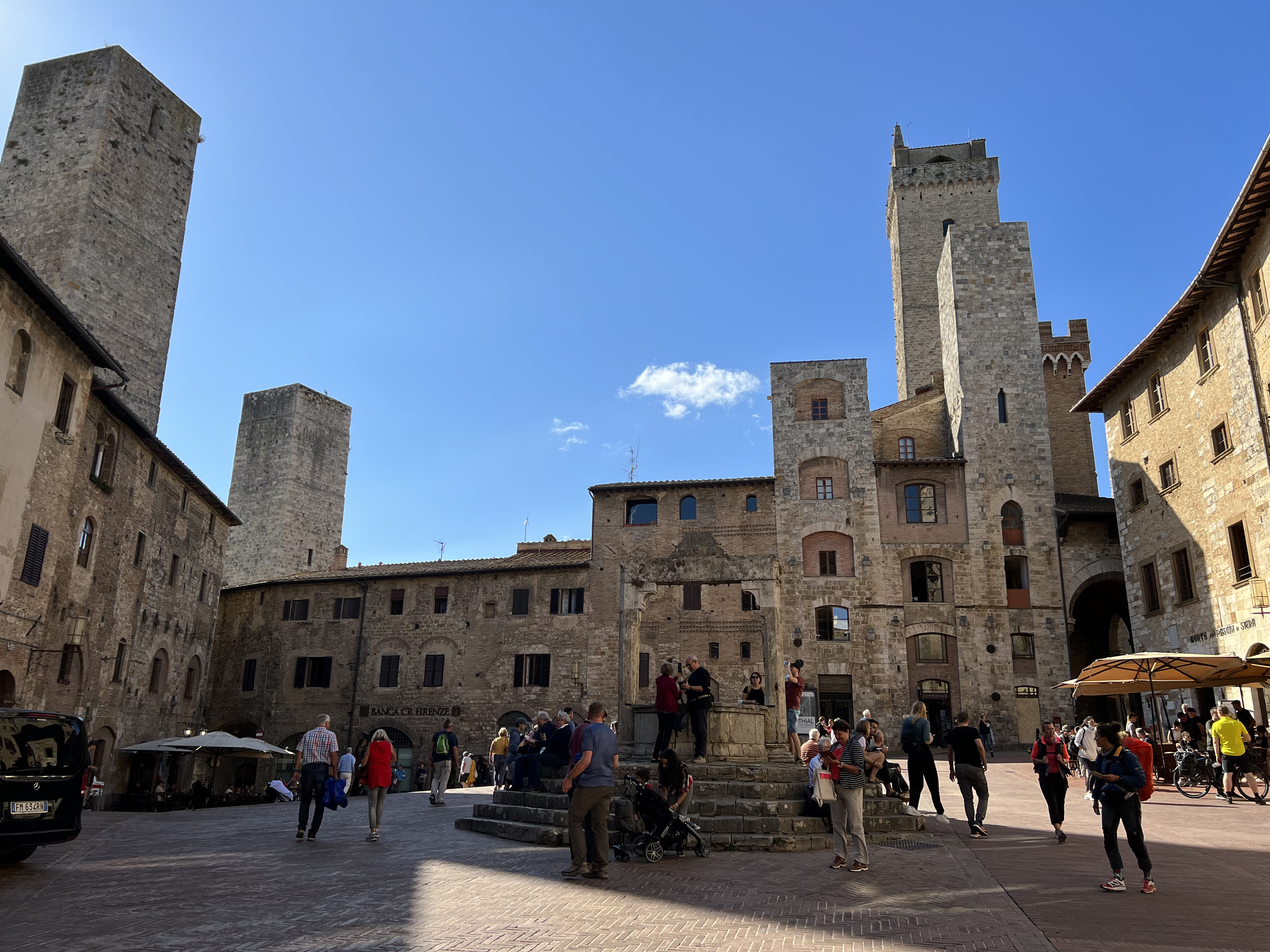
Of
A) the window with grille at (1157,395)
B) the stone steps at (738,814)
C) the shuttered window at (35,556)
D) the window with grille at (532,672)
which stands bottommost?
the stone steps at (738,814)

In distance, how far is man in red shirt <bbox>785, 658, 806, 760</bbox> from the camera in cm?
1478

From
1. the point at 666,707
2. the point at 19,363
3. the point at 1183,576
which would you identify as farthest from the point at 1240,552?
the point at 19,363

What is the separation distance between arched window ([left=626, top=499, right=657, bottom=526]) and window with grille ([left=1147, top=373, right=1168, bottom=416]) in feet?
55.6

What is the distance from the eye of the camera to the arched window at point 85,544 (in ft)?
70.0

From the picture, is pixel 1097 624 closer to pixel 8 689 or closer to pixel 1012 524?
pixel 1012 524

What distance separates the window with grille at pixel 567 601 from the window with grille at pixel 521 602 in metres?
0.98

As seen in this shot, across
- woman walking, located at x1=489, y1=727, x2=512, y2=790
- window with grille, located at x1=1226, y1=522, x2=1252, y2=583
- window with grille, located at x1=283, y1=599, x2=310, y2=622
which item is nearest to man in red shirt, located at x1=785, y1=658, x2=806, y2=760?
woman walking, located at x1=489, y1=727, x2=512, y2=790

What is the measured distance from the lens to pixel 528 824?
37.9 ft

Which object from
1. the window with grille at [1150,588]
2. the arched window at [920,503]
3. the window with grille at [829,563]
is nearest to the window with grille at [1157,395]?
the window with grille at [1150,588]

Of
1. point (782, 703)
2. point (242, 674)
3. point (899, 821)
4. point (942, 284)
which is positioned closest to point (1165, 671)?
point (782, 703)

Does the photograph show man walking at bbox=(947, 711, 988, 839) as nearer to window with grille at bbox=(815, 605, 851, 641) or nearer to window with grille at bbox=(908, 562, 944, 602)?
window with grille at bbox=(815, 605, 851, 641)

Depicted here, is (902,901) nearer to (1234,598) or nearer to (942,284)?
(1234,598)

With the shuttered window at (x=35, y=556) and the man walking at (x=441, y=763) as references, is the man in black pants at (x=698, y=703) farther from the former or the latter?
the shuttered window at (x=35, y=556)

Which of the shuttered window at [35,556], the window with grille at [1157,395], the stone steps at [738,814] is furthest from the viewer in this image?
the window with grille at [1157,395]
